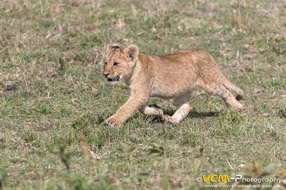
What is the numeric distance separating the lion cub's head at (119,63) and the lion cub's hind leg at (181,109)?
972mm

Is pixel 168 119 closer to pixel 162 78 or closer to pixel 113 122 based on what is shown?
pixel 162 78

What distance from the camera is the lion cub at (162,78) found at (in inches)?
313

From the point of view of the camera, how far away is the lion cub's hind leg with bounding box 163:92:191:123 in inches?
330

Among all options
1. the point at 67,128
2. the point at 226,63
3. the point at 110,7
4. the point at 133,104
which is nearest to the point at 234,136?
the point at 133,104

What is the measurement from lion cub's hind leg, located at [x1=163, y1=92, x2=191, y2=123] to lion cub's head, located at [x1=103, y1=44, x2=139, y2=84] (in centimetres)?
97

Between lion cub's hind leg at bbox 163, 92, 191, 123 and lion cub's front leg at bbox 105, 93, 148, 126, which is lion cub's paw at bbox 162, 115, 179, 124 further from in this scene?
lion cub's front leg at bbox 105, 93, 148, 126

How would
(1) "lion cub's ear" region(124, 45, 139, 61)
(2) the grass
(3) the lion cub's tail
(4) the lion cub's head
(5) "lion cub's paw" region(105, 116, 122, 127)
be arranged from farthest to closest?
1. (3) the lion cub's tail
2. (1) "lion cub's ear" region(124, 45, 139, 61)
3. (4) the lion cub's head
4. (5) "lion cub's paw" region(105, 116, 122, 127)
5. (2) the grass

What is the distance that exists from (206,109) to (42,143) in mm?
3273

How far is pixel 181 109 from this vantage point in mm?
8781

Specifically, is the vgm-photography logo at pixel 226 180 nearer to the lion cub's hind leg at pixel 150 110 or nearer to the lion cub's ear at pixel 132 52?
the lion cub's hind leg at pixel 150 110

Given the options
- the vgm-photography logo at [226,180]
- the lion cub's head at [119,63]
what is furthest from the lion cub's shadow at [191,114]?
the vgm-photography logo at [226,180]

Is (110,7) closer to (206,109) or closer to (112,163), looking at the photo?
(206,109)

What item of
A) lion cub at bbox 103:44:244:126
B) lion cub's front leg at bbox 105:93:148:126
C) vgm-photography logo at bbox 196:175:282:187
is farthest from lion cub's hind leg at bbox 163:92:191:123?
vgm-photography logo at bbox 196:175:282:187

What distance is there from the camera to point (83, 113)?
8.52 meters
